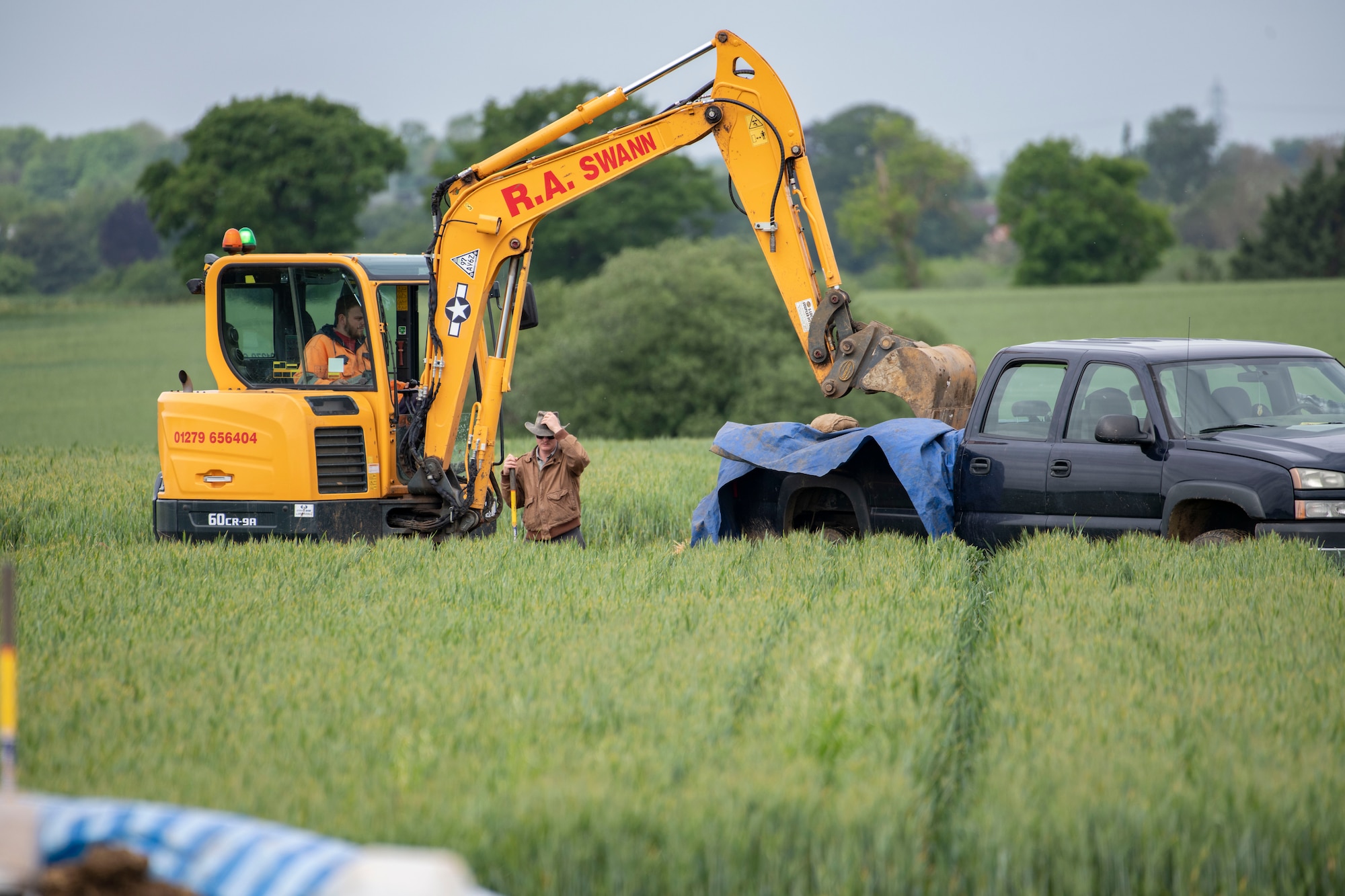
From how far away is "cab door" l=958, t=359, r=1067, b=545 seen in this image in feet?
29.9

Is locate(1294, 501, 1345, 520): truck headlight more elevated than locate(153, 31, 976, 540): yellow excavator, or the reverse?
locate(153, 31, 976, 540): yellow excavator

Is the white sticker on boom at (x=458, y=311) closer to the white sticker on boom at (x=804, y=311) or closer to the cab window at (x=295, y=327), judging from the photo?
the cab window at (x=295, y=327)

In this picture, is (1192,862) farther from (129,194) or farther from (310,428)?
(129,194)

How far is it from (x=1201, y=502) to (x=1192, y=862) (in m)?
4.93

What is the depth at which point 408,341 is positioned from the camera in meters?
11.3

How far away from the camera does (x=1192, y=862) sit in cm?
416

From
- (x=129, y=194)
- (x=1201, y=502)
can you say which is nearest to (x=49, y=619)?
Answer: (x=1201, y=502)

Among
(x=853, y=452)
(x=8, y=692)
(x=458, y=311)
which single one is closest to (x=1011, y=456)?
(x=853, y=452)

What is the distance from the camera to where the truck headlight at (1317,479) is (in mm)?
7770

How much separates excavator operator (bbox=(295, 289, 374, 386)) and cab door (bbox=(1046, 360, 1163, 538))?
238 inches

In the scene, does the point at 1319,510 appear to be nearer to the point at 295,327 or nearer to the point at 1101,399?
the point at 1101,399

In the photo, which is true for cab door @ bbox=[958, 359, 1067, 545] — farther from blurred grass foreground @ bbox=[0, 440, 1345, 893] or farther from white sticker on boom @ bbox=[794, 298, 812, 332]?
white sticker on boom @ bbox=[794, 298, 812, 332]

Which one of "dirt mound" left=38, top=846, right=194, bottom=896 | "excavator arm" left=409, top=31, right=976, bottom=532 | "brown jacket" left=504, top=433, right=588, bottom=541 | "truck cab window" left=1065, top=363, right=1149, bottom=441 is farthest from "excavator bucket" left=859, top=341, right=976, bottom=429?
"dirt mound" left=38, top=846, right=194, bottom=896

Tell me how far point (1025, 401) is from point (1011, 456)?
48 cm
